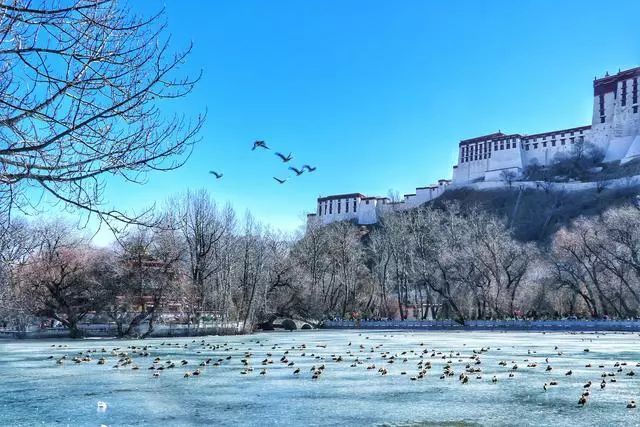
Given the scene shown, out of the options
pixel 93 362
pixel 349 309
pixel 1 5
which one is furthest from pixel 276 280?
pixel 1 5

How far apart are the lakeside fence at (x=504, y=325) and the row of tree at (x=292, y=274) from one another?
5.34 feet

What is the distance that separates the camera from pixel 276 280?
47.5 metres

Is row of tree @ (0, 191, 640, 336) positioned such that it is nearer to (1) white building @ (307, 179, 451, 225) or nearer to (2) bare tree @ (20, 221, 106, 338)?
(2) bare tree @ (20, 221, 106, 338)

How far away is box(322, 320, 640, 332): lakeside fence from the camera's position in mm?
32438

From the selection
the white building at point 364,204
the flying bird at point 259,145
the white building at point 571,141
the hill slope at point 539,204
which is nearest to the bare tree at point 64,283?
the flying bird at point 259,145

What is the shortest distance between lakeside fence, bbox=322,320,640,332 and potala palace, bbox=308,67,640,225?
58930 millimetres

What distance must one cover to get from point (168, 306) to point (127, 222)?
26848 millimetres

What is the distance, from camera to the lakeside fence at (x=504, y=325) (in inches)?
1277

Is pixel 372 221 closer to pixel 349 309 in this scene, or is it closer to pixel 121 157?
pixel 349 309

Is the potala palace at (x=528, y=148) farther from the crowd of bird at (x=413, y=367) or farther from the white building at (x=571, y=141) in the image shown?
the crowd of bird at (x=413, y=367)

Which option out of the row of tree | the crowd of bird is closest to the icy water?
the crowd of bird

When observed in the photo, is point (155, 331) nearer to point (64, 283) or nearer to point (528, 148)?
point (64, 283)

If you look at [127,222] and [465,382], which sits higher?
[127,222]

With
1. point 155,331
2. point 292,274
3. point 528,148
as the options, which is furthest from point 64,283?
point 528,148
